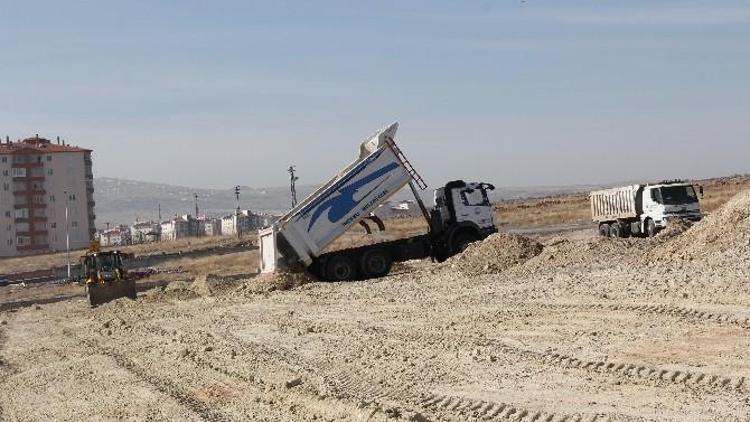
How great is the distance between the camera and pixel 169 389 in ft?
45.3

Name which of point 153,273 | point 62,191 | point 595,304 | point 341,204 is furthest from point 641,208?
point 62,191

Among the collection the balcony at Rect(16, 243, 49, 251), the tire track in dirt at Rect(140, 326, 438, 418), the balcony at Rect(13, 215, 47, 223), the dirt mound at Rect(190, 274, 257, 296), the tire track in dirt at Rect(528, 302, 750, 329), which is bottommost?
the tire track in dirt at Rect(140, 326, 438, 418)

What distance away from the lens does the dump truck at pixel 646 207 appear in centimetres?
3444

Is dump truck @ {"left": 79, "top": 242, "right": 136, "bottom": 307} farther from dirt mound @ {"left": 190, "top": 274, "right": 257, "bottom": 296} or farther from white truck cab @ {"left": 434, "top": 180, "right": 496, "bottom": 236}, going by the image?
white truck cab @ {"left": 434, "top": 180, "right": 496, "bottom": 236}

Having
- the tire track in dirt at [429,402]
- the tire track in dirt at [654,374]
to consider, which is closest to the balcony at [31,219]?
the tire track in dirt at [429,402]

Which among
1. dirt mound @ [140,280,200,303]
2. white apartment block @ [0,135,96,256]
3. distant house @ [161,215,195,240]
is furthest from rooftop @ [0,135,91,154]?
dirt mound @ [140,280,200,303]

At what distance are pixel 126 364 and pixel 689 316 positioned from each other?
→ 377 inches

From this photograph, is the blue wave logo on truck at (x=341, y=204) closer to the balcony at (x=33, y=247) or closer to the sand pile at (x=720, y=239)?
the sand pile at (x=720, y=239)

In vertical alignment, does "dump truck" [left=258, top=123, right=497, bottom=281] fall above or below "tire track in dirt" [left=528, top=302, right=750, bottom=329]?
above

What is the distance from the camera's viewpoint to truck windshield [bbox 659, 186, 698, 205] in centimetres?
3447

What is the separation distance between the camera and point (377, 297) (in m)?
22.8

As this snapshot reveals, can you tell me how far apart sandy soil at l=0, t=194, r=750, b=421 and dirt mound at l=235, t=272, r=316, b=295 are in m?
2.23

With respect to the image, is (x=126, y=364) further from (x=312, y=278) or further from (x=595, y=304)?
(x=312, y=278)

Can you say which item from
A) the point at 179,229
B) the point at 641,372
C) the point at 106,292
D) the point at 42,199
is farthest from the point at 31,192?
the point at 641,372
